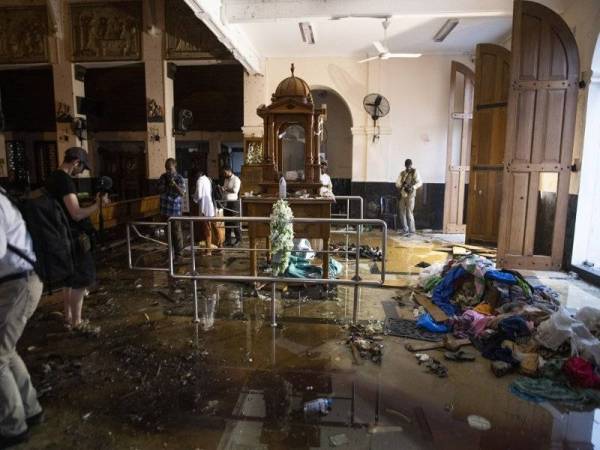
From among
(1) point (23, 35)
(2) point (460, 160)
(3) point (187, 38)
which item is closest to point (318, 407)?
(2) point (460, 160)

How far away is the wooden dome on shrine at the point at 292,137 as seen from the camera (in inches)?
229

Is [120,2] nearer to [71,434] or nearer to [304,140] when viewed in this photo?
[304,140]

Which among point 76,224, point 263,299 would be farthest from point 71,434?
point 263,299

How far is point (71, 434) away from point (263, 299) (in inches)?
110

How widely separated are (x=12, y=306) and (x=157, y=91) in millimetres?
8637

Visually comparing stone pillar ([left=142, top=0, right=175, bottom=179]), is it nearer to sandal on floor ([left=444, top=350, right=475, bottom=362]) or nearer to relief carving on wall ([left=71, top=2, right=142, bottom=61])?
relief carving on wall ([left=71, top=2, right=142, bottom=61])

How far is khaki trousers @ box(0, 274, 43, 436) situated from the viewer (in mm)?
2404

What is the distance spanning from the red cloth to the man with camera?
6.79 meters

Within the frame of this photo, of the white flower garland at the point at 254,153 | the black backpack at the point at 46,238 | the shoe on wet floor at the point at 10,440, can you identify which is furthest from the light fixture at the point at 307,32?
the shoe on wet floor at the point at 10,440

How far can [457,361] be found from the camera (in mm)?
3596

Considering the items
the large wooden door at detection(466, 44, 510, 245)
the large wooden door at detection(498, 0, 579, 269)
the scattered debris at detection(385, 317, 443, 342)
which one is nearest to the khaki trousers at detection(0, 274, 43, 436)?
Result: the scattered debris at detection(385, 317, 443, 342)

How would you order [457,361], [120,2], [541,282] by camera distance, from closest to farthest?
[457,361] → [541,282] → [120,2]

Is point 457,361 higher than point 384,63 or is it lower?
lower

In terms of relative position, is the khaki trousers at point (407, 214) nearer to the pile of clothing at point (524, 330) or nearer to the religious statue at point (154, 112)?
the pile of clothing at point (524, 330)
